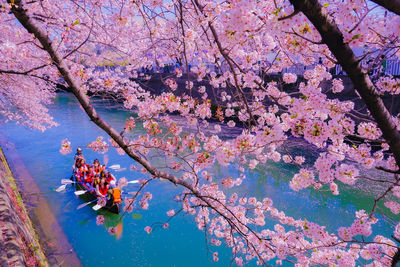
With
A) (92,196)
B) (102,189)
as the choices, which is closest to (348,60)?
(102,189)

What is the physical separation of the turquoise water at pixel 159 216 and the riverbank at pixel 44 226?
0.18 metres

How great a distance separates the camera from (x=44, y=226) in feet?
24.9

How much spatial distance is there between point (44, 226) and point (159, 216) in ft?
11.0

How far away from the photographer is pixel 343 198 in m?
9.05

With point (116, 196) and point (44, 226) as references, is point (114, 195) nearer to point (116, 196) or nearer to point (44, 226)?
point (116, 196)

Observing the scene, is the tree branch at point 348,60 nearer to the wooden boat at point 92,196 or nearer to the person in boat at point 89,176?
the wooden boat at point 92,196

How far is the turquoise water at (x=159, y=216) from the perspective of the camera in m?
6.73

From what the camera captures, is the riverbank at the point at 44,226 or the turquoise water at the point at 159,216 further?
the turquoise water at the point at 159,216

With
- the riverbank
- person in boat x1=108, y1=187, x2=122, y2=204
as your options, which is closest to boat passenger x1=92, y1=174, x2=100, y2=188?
person in boat x1=108, y1=187, x2=122, y2=204

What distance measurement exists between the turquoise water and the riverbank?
178 mm

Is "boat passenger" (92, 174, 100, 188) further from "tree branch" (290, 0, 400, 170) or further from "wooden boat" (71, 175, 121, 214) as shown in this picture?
"tree branch" (290, 0, 400, 170)

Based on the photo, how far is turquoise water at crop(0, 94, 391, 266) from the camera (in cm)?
673

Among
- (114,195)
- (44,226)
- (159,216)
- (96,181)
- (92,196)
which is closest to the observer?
(44,226)

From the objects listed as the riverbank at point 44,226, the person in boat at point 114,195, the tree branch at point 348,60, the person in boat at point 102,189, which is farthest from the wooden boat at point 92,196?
the tree branch at point 348,60
